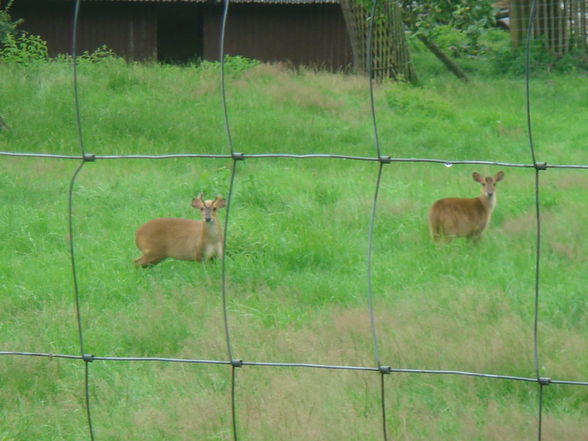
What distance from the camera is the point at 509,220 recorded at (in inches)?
319

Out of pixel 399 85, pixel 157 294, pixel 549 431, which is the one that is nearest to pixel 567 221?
pixel 157 294

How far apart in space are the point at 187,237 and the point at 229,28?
1405cm

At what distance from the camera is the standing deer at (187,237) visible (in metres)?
7.30

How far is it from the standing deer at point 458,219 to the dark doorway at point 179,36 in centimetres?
1665

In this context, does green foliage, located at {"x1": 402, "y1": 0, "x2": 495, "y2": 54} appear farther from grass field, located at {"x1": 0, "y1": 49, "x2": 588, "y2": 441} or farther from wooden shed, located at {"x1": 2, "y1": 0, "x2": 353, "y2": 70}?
wooden shed, located at {"x1": 2, "y1": 0, "x2": 353, "y2": 70}

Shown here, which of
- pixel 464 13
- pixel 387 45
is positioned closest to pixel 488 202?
pixel 464 13

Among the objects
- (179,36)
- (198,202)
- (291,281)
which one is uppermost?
(179,36)

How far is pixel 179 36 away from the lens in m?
24.0

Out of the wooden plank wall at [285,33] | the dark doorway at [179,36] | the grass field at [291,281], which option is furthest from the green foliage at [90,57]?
the dark doorway at [179,36]

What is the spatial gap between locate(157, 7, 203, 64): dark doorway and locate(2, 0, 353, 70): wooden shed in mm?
2443

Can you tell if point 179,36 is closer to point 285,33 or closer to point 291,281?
point 285,33

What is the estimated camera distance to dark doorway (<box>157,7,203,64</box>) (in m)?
23.8

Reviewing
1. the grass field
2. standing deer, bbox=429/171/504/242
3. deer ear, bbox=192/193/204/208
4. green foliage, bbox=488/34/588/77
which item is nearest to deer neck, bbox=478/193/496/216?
standing deer, bbox=429/171/504/242

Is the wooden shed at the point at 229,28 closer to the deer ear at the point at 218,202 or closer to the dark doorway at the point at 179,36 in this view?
the dark doorway at the point at 179,36
